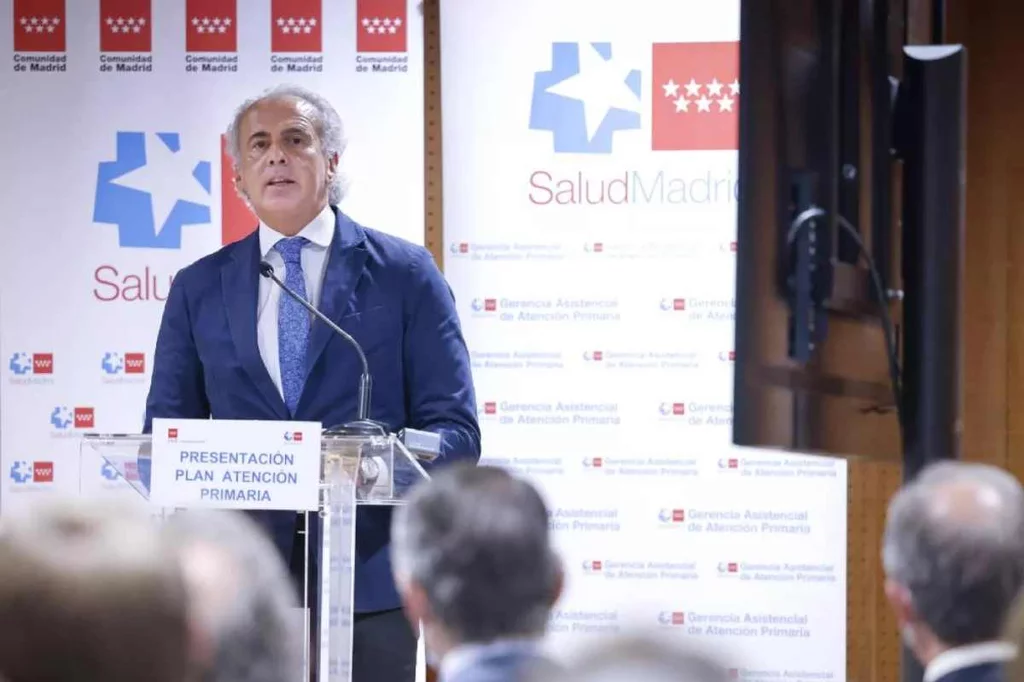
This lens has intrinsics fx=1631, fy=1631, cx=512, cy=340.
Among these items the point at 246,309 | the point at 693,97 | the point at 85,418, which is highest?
the point at 693,97


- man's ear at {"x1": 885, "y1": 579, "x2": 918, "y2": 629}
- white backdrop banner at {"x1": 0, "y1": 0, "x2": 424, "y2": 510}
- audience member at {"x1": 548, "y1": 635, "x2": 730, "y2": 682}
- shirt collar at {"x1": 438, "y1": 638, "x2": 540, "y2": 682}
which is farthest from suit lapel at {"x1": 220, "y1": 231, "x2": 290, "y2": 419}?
audience member at {"x1": 548, "y1": 635, "x2": 730, "y2": 682}

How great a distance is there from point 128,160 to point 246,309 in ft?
7.44

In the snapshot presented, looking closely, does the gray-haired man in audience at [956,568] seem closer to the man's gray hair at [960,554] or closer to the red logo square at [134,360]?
the man's gray hair at [960,554]

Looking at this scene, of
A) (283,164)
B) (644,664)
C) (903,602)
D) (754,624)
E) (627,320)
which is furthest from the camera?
(627,320)

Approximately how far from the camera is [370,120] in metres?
5.72

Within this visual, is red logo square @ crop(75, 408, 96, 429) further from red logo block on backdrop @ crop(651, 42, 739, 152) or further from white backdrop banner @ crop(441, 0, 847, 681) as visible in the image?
red logo block on backdrop @ crop(651, 42, 739, 152)

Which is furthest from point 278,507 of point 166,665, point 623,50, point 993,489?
point 623,50

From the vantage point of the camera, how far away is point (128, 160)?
226 inches

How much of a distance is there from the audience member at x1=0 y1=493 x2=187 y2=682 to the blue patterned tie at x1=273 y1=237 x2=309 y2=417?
96.3 inches

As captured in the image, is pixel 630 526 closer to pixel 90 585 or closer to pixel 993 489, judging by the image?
pixel 993 489

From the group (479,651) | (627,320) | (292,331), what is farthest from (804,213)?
(627,320)

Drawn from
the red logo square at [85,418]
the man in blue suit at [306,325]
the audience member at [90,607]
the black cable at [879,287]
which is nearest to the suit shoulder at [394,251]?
the man in blue suit at [306,325]

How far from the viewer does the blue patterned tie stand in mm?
3646

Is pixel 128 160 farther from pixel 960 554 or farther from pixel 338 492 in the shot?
pixel 960 554
